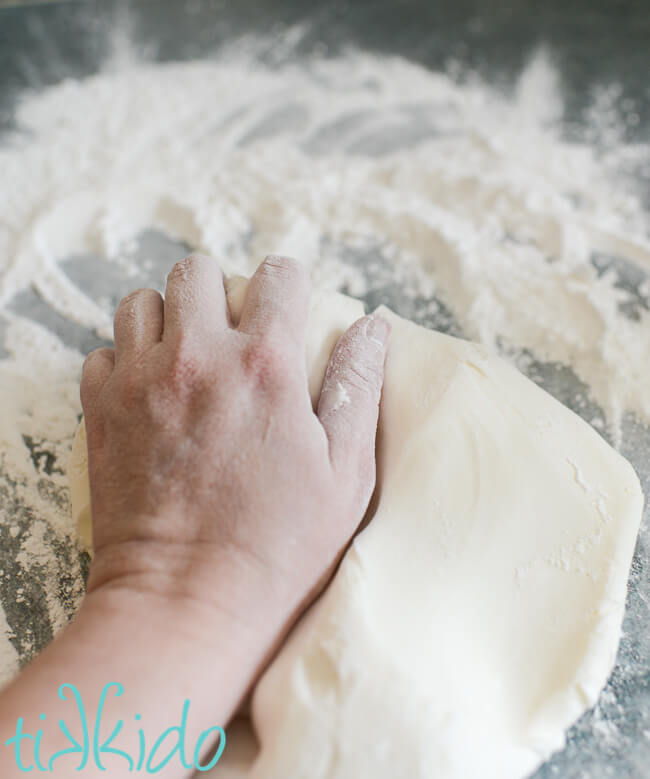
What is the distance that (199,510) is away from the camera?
27.1 inches

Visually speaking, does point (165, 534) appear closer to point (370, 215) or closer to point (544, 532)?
point (544, 532)

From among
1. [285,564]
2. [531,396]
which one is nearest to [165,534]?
[285,564]

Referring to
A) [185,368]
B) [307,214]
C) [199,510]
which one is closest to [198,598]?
[199,510]

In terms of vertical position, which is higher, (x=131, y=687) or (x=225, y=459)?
(x=225, y=459)

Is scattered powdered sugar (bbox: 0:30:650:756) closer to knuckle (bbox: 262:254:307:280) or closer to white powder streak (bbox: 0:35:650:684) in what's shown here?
white powder streak (bbox: 0:35:650:684)

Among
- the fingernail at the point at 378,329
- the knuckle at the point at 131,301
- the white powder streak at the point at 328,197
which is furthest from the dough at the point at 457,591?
the white powder streak at the point at 328,197

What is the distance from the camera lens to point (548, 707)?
0.67 meters

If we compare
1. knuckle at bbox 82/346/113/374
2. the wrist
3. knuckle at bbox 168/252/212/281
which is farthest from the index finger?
the wrist

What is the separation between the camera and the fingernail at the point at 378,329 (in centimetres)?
92

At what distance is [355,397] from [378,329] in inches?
5.7

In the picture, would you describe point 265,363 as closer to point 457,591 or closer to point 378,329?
point 378,329

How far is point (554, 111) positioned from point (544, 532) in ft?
4.04

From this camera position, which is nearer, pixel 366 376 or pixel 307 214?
pixel 366 376

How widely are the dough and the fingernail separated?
0.02m
